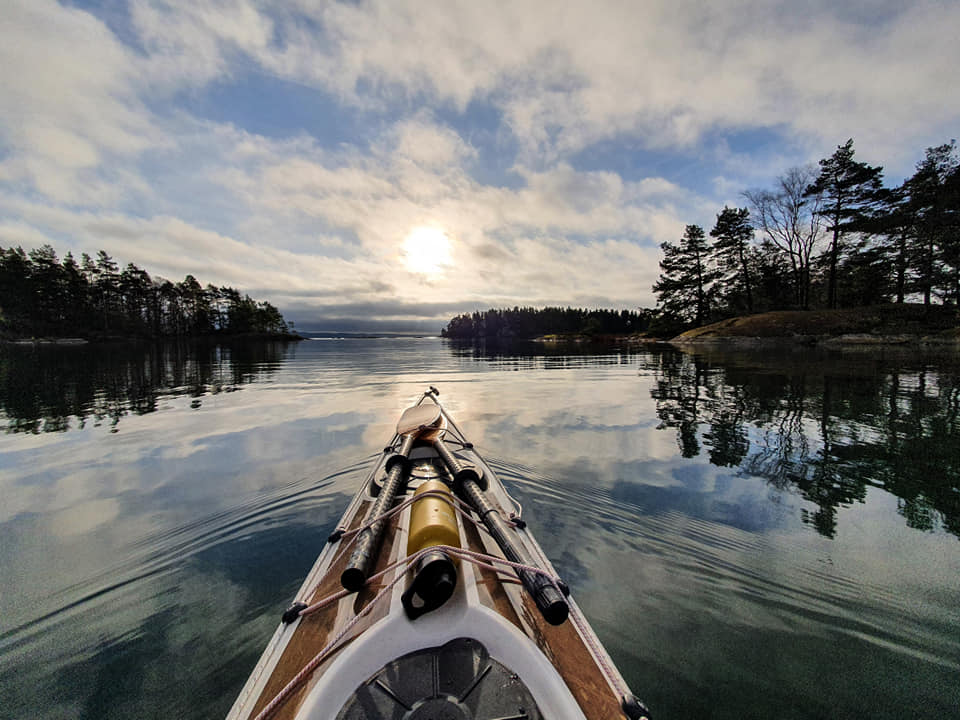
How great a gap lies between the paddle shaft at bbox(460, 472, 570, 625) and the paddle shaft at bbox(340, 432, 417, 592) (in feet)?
2.52

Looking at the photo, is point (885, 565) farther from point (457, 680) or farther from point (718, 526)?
point (457, 680)

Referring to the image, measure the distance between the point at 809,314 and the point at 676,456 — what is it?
38448mm

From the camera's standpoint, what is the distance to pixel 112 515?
5.03 meters

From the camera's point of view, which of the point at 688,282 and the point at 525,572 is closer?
the point at 525,572

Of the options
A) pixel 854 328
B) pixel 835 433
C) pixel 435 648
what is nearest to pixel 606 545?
pixel 435 648

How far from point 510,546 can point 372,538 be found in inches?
40.6

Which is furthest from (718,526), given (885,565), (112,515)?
(112,515)

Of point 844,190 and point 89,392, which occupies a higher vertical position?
point 844,190

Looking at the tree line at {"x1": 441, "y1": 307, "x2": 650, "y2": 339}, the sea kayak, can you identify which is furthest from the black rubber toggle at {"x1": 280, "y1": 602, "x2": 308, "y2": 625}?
the tree line at {"x1": 441, "y1": 307, "x2": 650, "y2": 339}

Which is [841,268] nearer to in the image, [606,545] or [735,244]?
[735,244]

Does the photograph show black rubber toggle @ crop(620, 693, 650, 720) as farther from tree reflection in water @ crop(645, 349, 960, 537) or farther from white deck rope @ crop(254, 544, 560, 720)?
tree reflection in water @ crop(645, 349, 960, 537)

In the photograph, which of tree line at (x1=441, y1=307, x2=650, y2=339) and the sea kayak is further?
tree line at (x1=441, y1=307, x2=650, y2=339)

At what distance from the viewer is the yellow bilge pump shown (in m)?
1.99

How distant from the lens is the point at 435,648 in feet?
6.45
